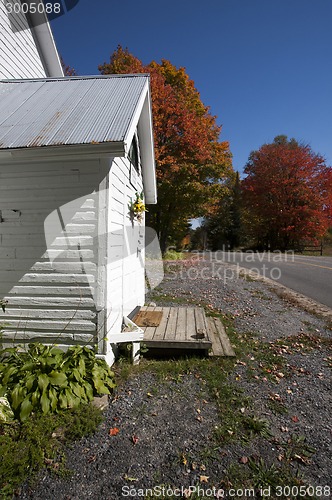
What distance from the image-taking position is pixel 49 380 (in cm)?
291

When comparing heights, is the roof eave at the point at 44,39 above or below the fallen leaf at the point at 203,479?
above

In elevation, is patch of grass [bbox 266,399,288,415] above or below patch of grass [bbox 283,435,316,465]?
above

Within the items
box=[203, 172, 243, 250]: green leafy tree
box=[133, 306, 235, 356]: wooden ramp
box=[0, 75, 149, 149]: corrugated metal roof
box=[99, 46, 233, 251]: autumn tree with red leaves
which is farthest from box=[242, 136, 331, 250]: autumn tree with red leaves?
box=[0, 75, 149, 149]: corrugated metal roof

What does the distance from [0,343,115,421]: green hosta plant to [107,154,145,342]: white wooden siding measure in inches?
23.0

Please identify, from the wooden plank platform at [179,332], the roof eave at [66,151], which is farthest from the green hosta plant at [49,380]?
the roof eave at [66,151]

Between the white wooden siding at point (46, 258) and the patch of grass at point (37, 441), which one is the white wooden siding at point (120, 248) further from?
the patch of grass at point (37, 441)

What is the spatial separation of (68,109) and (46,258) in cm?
221

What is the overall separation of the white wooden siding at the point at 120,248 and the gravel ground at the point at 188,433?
3.66 ft

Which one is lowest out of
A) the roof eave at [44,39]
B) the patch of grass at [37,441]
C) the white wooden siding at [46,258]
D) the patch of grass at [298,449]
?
the patch of grass at [298,449]

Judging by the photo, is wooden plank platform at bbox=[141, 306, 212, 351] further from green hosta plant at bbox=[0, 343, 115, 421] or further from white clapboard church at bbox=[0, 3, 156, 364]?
green hosta plant at bbox=[0, 343, 115, 421]

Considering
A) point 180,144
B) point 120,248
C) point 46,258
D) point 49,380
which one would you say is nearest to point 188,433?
point 49,380

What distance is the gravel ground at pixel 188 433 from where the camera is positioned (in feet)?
7.45

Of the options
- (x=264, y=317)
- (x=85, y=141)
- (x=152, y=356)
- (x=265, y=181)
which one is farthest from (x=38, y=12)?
(x=265, y=181)

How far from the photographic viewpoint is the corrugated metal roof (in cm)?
322
